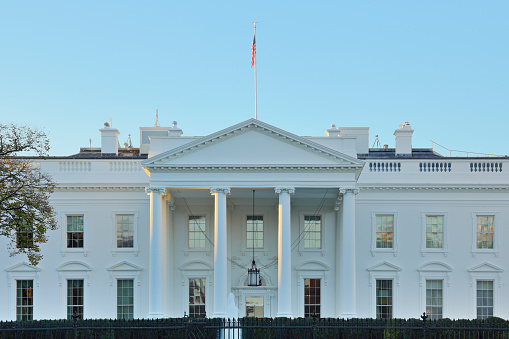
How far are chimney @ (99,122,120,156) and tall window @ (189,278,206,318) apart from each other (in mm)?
9594

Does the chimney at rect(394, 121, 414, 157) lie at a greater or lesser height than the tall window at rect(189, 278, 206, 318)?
greater

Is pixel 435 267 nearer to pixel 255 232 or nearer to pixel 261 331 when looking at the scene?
pixel 255 232

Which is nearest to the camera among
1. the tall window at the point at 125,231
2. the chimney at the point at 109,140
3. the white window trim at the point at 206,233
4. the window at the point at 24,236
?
the window at the point at 24,236

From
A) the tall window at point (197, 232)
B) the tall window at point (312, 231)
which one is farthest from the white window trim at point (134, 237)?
the tall window at point (312, 231)

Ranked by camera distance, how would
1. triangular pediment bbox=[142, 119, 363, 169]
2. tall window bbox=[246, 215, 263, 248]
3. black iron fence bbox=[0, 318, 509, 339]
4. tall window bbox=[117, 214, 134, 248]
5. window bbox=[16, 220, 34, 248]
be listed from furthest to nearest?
tall window bbox=[246, 215, 263, 248] → tall window bbox=[117, 214, 134, 248] → triangular pediment bbox=[142, 119, 363, 169] → window bbox=[16, 220, 34, 248] → black iron fence bbox=[0, 318, 509, 339]

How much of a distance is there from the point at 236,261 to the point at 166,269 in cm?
434

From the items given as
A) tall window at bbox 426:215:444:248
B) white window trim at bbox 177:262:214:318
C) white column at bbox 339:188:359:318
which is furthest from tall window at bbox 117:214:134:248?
tall window at bbox 426:215:444:248

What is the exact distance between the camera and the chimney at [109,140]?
42.1 meters

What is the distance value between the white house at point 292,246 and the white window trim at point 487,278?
53 millimetres

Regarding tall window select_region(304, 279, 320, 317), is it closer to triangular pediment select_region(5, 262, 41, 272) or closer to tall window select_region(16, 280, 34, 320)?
triangular pediment select_region(5, 262, 41, 272)

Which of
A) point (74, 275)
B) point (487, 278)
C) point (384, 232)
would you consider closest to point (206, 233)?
point (74, 275)

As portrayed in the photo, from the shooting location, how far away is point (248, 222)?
38875mm

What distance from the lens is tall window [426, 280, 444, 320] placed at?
123 feet

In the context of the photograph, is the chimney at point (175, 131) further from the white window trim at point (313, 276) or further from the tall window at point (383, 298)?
the tall window at point (383, 298)
